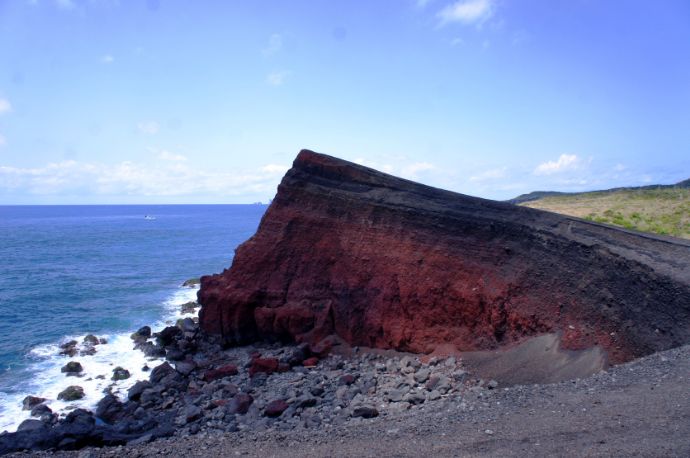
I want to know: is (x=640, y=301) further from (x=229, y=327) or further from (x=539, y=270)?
(x=229, y=327)

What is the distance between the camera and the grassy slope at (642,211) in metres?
30.5

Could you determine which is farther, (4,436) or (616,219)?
(616,219)

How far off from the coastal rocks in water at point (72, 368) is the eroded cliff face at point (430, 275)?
5276 millimetres

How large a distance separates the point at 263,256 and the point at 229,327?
3.20 m

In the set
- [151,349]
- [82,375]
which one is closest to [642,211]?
[151,349]

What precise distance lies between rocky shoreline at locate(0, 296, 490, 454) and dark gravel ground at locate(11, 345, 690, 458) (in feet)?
6.25

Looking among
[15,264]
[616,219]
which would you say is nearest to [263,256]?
[616,219]

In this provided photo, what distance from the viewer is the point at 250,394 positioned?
16938 mm

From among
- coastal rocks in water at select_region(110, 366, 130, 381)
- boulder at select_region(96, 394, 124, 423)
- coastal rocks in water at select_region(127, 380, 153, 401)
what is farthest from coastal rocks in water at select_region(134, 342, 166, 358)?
boulder at select_region(96, 394, 124, 423)

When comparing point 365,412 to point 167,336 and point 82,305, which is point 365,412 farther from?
point 82,305

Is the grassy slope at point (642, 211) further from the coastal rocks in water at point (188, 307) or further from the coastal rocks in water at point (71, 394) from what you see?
the coastal rocks in water at point (71, 394)

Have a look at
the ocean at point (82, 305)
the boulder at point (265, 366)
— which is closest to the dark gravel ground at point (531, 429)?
the boulder at point (265, 366)

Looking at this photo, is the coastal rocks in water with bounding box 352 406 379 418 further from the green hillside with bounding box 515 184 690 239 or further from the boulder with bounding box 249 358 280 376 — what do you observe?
the green hillside with bounding box 515 184 690 239

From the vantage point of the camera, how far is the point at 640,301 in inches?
554
